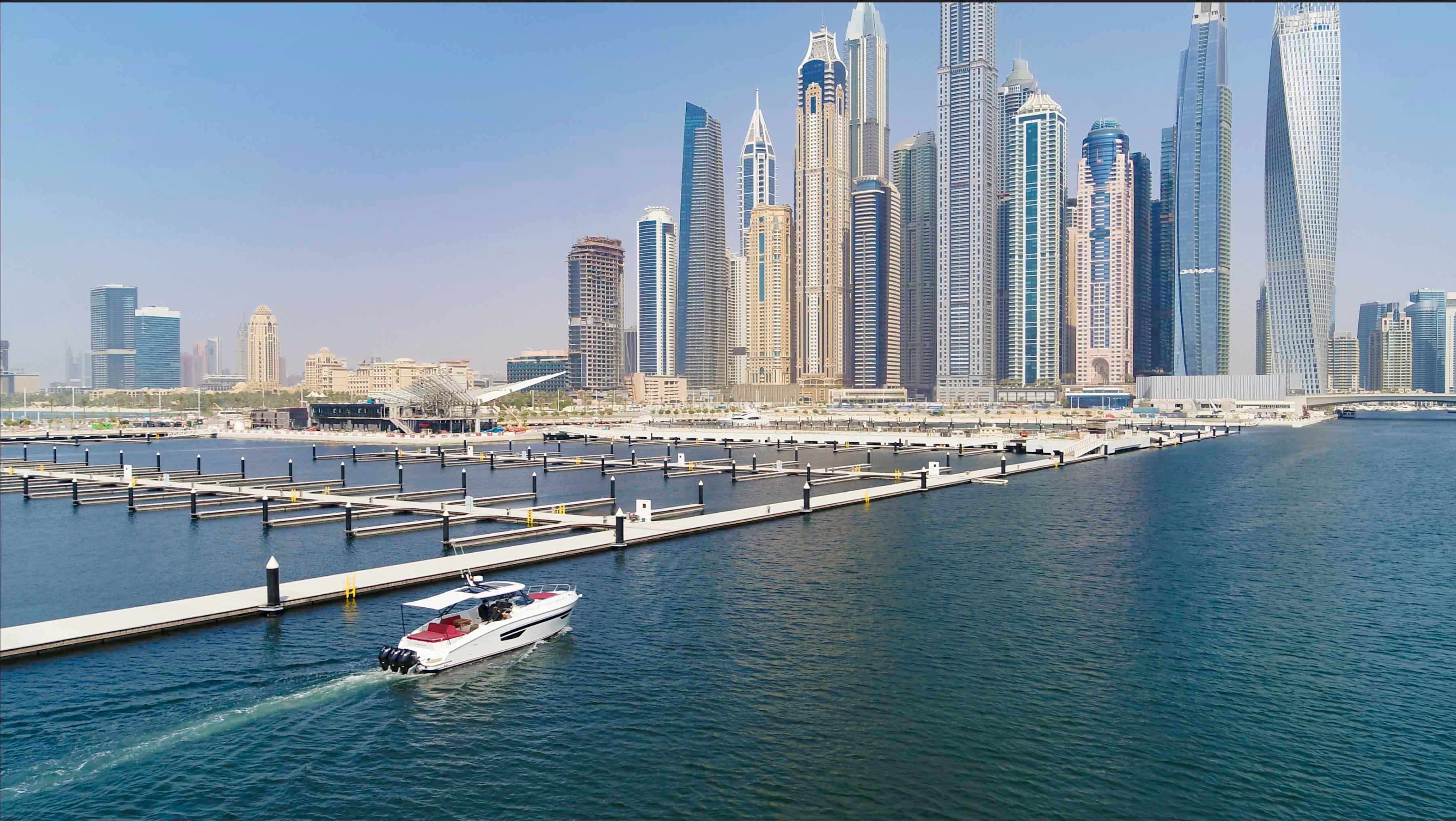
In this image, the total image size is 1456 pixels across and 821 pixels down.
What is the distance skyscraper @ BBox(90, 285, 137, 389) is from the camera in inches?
3939

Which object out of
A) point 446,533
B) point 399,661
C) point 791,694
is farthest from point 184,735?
point 446,533

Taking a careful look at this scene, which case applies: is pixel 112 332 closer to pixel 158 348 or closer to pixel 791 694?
pixel 158 348

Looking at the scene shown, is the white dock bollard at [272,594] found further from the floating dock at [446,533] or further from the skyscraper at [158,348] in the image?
the skyscraper at [158,348]

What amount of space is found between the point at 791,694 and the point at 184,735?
17.7 meters

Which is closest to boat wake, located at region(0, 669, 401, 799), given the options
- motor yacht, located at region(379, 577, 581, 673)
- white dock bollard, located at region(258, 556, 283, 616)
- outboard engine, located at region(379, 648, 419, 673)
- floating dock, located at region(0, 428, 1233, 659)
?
outboard engine, located at region(379, 648, 419, 673)

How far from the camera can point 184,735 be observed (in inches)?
927

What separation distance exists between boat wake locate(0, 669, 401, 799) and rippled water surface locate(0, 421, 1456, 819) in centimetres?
10

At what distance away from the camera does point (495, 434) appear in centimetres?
16750

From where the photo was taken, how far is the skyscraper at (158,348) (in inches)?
5079

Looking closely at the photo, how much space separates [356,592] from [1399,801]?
3704cm

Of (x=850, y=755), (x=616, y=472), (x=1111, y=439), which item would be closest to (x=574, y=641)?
(x=850, y=755)

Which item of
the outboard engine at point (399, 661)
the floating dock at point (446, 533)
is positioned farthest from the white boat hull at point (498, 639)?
the floating dock at point (446, 533)

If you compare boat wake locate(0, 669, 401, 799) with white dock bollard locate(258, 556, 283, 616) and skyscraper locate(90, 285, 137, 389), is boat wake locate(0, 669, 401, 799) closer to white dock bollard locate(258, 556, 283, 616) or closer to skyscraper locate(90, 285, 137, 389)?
white dock bollard locate(258, 556, 283, 616)

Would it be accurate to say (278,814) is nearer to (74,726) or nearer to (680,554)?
(74,726)
